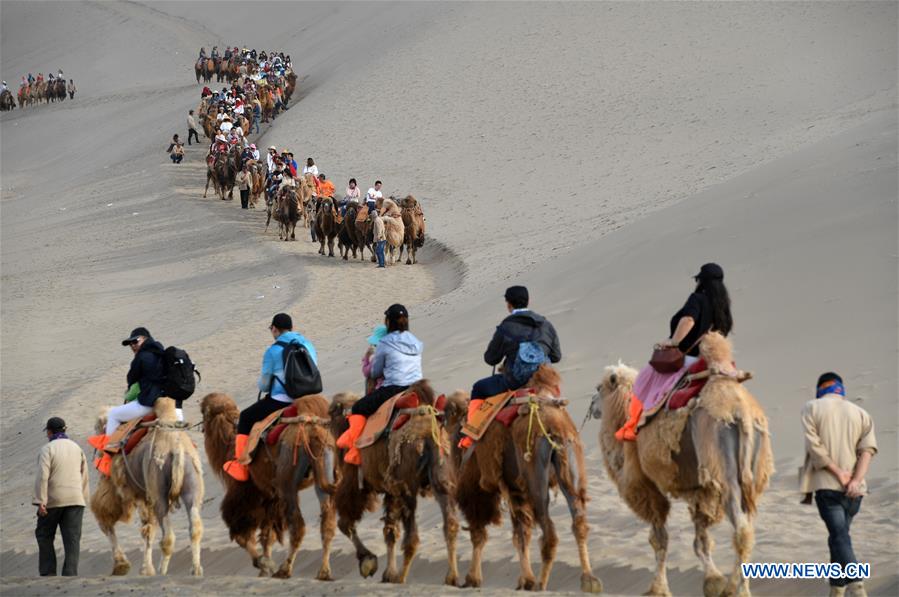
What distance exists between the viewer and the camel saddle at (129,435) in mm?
11375

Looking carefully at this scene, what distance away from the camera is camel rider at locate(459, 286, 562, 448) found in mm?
9984

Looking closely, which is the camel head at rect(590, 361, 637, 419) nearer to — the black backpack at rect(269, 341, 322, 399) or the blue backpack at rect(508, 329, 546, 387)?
the blue backpack at rect(508, 329, 546, 387)

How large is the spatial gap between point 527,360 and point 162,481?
3196 millimetres

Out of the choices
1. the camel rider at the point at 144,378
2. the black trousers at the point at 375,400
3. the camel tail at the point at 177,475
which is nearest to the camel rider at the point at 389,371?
the black trousers at the point at 375,400

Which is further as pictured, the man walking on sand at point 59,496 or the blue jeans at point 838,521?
the man walking on sand at point 59,496

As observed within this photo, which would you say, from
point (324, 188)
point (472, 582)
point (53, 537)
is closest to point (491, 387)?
point (472, 582)

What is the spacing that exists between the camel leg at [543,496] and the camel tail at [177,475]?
118 inches

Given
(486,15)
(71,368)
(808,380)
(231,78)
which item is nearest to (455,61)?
(486,15)

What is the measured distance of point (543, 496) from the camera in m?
9.55

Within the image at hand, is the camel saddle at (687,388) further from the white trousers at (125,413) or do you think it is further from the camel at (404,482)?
the white trousers at (125,413)

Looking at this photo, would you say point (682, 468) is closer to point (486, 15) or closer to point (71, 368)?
point (71, 368)

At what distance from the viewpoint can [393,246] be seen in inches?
1157

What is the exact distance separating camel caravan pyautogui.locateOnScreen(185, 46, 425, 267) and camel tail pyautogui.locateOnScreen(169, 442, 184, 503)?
18.3 metres

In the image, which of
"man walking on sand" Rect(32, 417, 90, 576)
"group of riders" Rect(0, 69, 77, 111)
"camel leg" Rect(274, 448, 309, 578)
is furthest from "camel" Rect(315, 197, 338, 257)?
"group of riders" Rect(0, 69, 77, 111)
